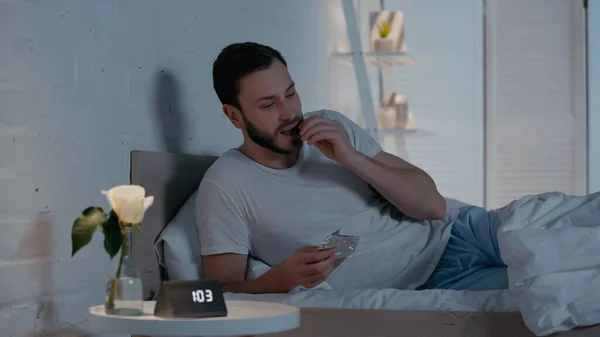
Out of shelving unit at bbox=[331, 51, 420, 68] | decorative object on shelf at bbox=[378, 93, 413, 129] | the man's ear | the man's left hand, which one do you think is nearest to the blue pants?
the man's left hand

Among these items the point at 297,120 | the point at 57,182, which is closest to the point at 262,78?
the point at 297,120

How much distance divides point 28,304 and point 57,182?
0.27 metres

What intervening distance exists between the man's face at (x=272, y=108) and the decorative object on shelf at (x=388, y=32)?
2122 millimetres

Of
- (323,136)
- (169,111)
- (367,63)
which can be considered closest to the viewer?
(323,136)

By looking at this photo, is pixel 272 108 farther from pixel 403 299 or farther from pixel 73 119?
pixel 403 299

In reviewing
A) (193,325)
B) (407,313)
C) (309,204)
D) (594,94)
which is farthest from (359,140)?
(594,94)

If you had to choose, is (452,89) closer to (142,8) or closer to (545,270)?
(142,8)

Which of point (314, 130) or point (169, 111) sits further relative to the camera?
point (169, 111)

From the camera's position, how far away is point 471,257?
7.74ft

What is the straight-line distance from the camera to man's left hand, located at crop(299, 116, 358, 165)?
2260 millimetres

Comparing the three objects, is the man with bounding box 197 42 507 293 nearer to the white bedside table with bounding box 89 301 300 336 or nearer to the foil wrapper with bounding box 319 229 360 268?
the foil wrapper with bounding box 319 229 360 268

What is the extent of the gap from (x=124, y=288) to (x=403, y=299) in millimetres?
650

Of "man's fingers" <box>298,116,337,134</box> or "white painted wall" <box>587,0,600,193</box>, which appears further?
"white painted wall" <box>587,0,600,193</box>

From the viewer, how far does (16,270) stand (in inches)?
69.2
